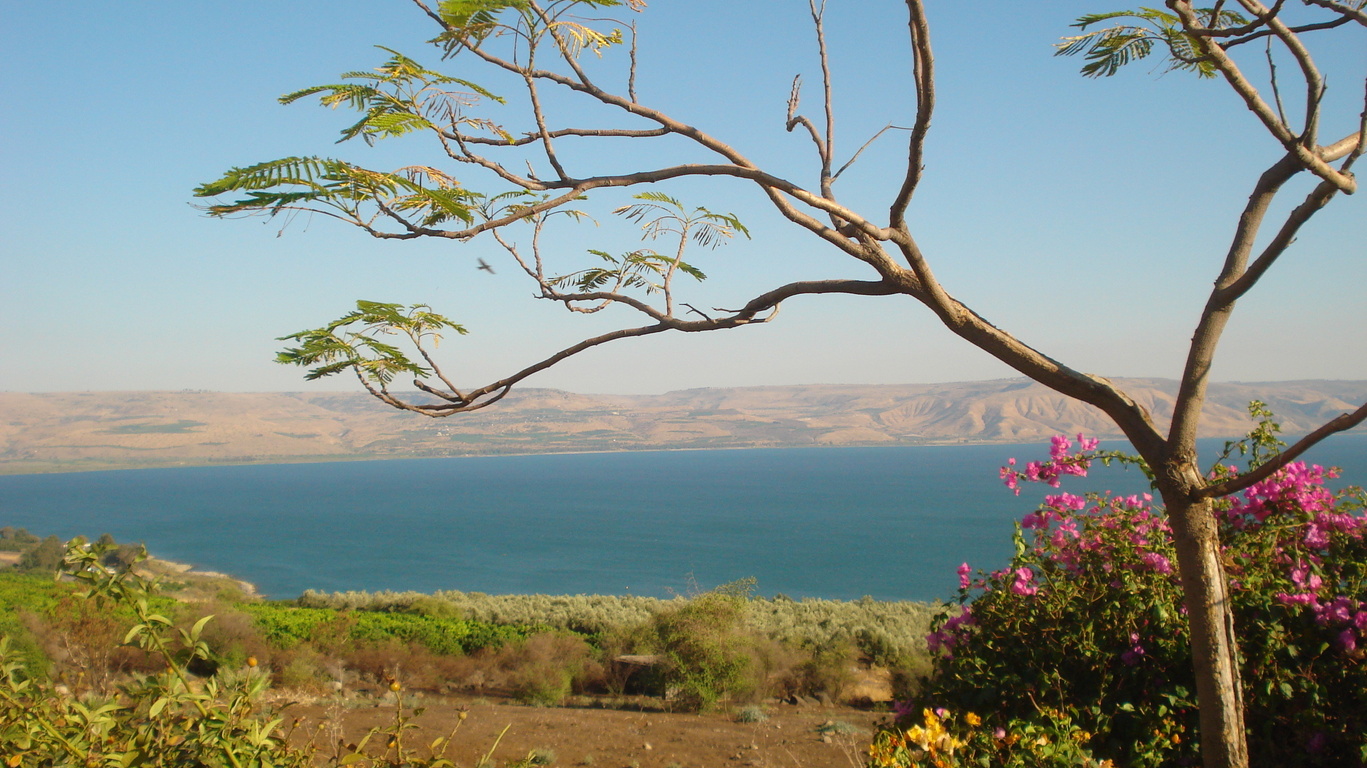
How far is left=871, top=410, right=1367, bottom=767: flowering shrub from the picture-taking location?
284 centimetres

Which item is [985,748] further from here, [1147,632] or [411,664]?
[411,664]

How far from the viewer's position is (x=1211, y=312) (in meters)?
2.52

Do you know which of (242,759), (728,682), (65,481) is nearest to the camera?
(242,759)

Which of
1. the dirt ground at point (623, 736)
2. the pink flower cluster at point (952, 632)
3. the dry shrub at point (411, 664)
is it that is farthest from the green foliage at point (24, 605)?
the pink flower cluster at point (952, 632)

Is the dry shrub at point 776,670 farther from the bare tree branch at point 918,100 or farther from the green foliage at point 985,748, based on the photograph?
the bare tree branch at point 918,100

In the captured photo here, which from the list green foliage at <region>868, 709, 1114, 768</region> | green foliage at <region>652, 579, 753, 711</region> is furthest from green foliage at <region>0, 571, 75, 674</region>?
green foliage at <region>868, 709, 1114, 768</region>

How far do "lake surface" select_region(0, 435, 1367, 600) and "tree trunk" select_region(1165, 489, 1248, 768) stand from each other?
57.1 feet

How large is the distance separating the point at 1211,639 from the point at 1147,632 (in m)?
0.89

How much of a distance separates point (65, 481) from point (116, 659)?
526ft

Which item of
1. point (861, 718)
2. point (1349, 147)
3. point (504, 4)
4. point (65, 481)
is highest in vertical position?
point (504, 4)

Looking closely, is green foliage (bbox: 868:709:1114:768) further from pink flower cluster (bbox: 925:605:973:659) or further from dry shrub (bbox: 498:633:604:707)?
dry shrub (bbox: 498:633:604:707)

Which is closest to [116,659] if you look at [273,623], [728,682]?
[273,623]

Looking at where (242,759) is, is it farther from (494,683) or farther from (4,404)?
(4,404)

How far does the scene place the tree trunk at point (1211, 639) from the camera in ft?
7.70
